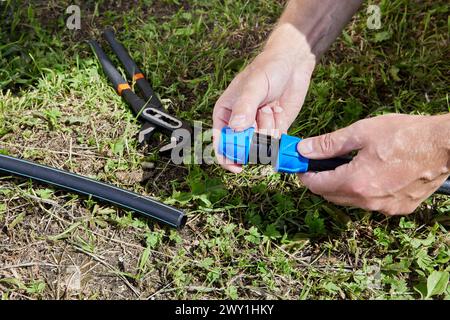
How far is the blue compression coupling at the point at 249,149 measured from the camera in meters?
2.06

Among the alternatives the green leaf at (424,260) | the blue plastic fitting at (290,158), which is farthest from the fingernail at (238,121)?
the green leaf at (424,260)

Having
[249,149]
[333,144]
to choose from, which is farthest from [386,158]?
[249,149]

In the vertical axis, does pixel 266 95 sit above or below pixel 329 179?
Answer: above

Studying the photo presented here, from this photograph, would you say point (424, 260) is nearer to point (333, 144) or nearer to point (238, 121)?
point (333, 144)

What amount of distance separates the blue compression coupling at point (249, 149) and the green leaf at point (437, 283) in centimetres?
62

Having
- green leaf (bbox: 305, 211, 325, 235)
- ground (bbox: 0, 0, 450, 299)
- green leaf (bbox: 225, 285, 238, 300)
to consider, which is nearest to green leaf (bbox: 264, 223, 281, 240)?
ground (bbox: 0, 0, 450, 299)

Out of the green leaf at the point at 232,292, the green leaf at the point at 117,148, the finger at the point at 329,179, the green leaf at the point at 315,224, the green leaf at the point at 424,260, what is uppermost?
the green leaf at the point at 117,148

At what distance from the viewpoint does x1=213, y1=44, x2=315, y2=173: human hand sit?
2.13 m

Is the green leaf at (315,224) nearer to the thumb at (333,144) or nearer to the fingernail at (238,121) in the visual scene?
the thumb at (333,144)

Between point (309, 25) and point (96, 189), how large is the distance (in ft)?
3.54

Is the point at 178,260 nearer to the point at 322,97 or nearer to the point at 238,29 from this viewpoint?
the point at 322,97

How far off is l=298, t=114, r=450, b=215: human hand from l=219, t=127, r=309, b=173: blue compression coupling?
1.4 inches

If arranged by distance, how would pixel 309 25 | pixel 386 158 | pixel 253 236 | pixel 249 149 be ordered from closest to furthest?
1. pixel 386 158
2. pixel 249 149
3. pixel 253 236
4. pixel 309 25

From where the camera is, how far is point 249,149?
6.79 ft
